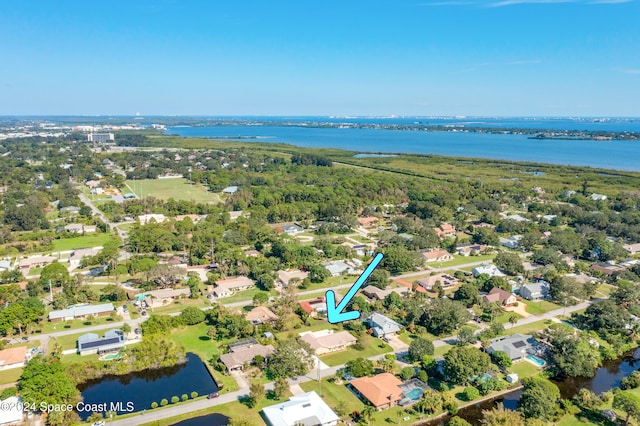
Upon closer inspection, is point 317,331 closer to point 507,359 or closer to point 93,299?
point 507,359

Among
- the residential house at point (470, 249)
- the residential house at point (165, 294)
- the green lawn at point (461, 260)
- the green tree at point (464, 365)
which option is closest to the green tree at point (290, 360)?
the green tree at point (464, 365)

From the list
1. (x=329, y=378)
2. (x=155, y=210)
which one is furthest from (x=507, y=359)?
(x=155, y=210)

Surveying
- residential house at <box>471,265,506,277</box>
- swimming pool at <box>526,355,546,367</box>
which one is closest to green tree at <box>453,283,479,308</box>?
residential house at <box>471,265,506,277</box>

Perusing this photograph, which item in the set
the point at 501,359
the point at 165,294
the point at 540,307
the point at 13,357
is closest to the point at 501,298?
the point at 540,307

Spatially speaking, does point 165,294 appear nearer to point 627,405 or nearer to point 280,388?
point 280,388

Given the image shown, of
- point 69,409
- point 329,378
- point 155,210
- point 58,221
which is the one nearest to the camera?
point 69,409

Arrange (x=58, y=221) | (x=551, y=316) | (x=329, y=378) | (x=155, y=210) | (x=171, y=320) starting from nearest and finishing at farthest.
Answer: (x=329, y=378), (x=171, y=320), (x=551, y=316), (x=58, y=221), (x=155, y=210)
